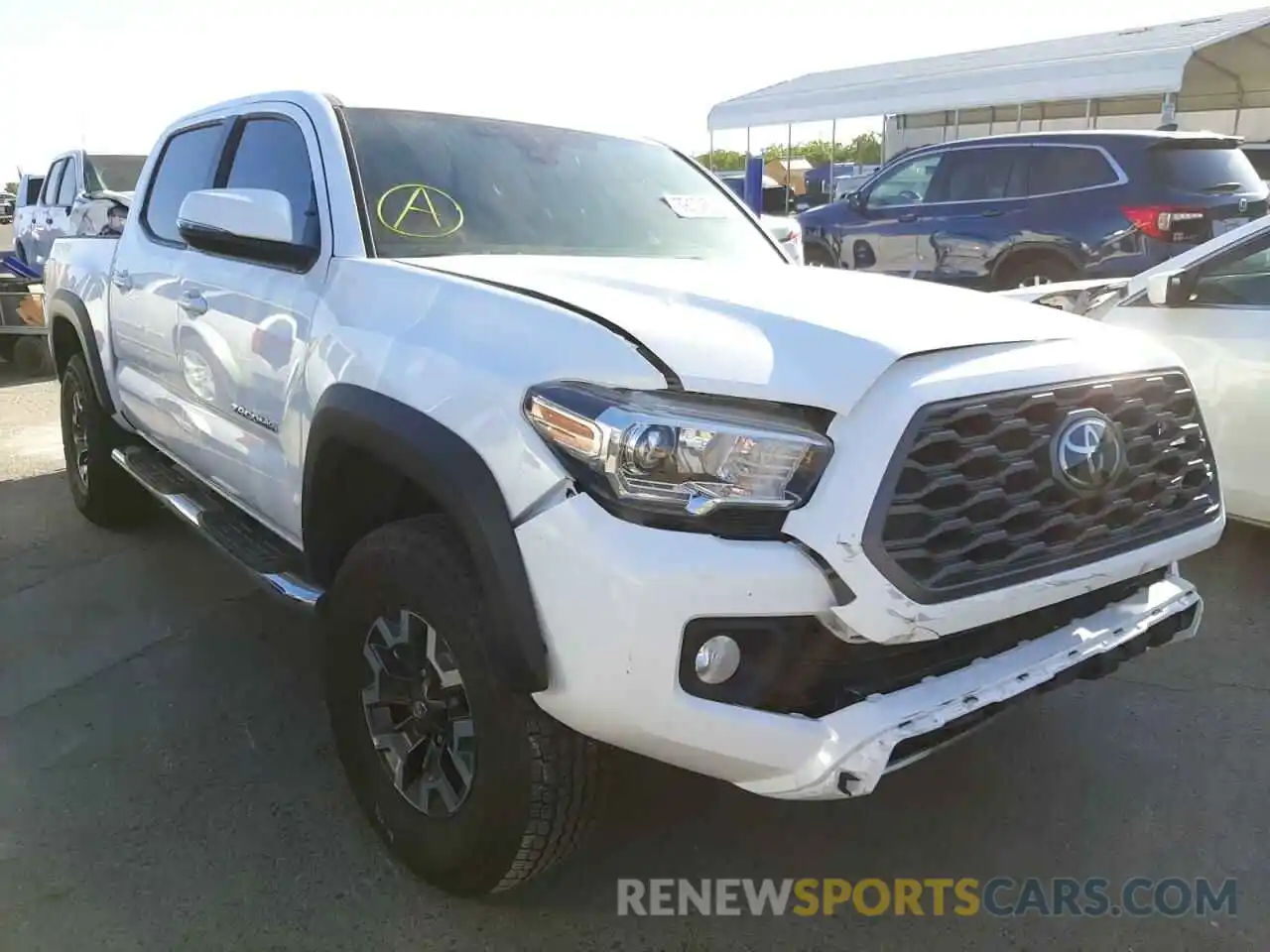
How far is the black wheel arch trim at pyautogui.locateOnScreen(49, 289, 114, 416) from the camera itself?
15.6ft

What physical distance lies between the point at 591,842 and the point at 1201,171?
772cm

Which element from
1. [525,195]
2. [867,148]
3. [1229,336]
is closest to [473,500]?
[525,195]

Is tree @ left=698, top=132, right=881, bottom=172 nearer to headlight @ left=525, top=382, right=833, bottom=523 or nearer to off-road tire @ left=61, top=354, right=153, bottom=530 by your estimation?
off-road tire @ left=61, top=354, right=153, bottom=530

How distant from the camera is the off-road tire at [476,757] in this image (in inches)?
84.7

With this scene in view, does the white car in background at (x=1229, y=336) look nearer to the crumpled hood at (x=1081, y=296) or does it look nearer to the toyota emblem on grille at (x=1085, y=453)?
the crumpled hood at (x=1081, y=296)

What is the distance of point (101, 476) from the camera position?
504 cm

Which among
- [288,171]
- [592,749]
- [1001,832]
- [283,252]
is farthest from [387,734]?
[288,171]

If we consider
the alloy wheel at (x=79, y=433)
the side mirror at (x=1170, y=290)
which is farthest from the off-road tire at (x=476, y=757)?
the side mirror at (x=1170, y=290)

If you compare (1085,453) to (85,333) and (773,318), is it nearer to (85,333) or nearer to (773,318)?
(773,318)

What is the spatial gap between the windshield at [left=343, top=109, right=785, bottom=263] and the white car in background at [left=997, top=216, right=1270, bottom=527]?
198 cm

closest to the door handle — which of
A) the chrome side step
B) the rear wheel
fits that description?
the chrome side step

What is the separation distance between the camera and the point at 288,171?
132 inches

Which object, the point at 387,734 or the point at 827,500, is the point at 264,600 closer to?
the point at 387,734

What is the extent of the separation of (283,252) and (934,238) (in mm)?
7579
